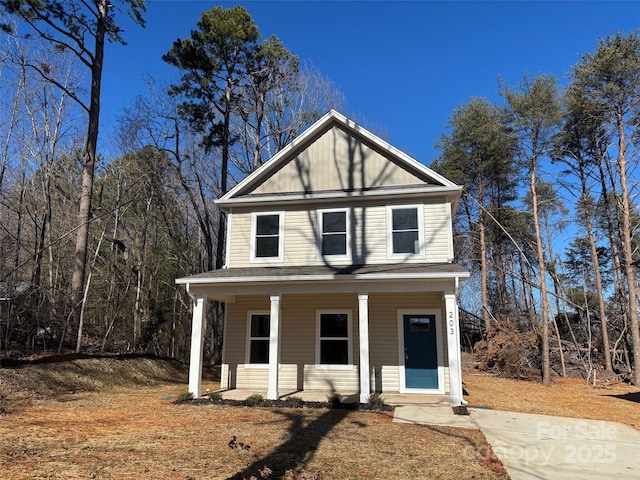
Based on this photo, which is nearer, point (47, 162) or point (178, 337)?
point (47, 162)

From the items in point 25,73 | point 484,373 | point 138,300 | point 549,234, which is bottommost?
point 484,373

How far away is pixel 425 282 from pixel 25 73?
1698 centimetres

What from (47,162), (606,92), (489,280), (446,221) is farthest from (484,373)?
(47,162)

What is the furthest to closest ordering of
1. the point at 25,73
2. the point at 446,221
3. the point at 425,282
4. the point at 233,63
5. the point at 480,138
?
the point at 480,138 → the point at 233,63 → the point at 25,73 → the point at 446,221 → the point at 425,282

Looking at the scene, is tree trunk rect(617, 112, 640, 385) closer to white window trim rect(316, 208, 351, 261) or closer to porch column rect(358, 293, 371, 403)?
white window trim rect(316, 208, 351, 261)

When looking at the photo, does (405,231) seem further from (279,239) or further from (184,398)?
(184,398)

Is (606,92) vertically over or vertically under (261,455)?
over

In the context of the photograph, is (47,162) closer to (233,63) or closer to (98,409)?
(233,63)

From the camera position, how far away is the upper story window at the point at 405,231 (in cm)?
1142

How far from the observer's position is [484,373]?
19078mm

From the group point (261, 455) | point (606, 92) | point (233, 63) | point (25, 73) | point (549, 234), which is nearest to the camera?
point (261, 455)

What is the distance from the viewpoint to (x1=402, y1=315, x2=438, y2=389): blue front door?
36.2 feet

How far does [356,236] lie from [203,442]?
22.9 ft

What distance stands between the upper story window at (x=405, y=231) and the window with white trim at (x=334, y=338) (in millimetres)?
2304
